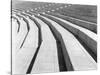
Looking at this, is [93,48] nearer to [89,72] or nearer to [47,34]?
[89,72]

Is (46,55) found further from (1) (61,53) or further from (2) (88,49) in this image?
(2) (88,49)

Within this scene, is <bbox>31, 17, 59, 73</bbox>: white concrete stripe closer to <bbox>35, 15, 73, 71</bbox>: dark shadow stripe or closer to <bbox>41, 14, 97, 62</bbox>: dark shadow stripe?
<bbox>35, 15, 73, 71</bbox>: dark shadow stripe

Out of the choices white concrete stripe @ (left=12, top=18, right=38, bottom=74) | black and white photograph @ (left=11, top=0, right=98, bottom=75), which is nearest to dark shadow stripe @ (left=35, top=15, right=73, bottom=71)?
black and white photograph @ (left=11, top=0, right=98, bottom=75)

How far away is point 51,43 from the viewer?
371 cm

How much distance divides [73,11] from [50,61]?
1081 mm

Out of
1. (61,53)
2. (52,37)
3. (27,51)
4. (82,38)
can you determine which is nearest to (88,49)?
(82,38)

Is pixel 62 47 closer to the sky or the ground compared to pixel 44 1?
closer to the ground

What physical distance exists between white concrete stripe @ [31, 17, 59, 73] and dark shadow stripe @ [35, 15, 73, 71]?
60 millimetres

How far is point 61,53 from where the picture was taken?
3635 millimetres

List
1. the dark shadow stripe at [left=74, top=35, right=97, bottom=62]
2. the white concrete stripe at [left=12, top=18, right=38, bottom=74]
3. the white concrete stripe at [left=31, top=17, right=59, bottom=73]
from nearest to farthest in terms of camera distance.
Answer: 1. the white concrete stripe at [left=12, top=18, right=38, bottom=74]
2. the white concrete stripe at [left=31, top=17, right=59, bottom=73]
3. the dark shadow stripe at [left=74, top=35, right=97, bottom=62]

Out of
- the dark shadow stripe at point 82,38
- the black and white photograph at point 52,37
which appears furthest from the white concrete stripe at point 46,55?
the dark shadow stripe at point 82,38

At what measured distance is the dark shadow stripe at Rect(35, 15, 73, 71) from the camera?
11.7 feet

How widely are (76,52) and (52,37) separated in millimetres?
489

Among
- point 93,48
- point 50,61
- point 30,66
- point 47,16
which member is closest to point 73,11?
point 47,16
